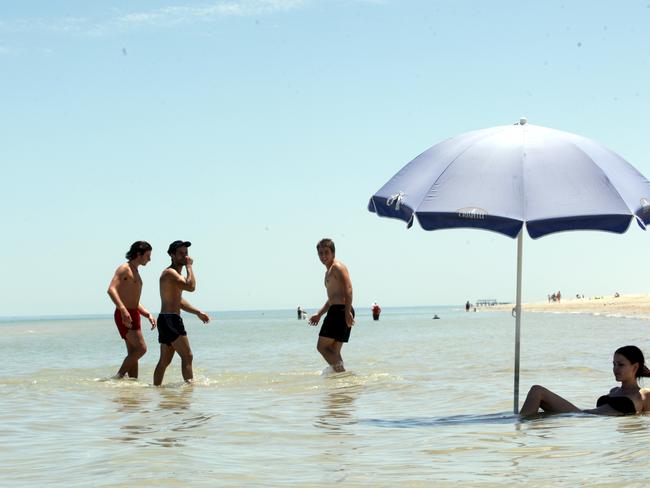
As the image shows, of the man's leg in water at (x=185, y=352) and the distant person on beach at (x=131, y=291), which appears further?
the distant person on beach at (x=131, y=291)

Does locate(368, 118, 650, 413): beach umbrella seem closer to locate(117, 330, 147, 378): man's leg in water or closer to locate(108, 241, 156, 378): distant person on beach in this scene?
locate(108, 241, 156, 378): distant person on beach

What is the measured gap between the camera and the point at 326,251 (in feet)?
36.2

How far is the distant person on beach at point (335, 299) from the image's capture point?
11.0m

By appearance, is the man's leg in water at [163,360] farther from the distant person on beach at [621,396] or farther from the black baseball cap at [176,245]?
the distant person on beach at [621,396]

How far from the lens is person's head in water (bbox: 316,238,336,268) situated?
1101 centimetres

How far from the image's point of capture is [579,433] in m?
6.35

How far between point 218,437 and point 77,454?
43.3 inches

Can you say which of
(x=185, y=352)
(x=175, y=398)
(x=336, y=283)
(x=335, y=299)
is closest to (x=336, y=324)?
(x=335, y=299)

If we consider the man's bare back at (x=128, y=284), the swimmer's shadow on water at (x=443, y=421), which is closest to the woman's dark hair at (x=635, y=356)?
the swimmer's shadow on water at (x=443, y=421)

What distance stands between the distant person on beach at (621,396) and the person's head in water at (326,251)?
4.29 meters

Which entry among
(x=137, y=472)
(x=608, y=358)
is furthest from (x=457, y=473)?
(x=608, y=358)

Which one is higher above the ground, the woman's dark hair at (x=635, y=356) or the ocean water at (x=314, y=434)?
the woman's dark hair at (x=635, y=356)

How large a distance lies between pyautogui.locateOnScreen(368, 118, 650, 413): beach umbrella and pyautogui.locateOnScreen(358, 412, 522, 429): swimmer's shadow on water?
1719 mm

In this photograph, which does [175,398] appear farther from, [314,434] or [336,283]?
[314,434]
